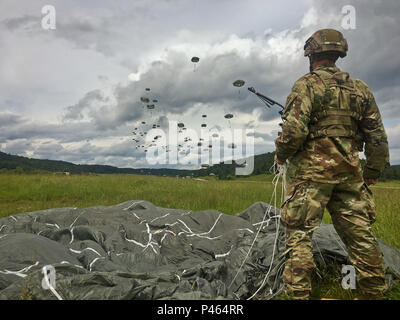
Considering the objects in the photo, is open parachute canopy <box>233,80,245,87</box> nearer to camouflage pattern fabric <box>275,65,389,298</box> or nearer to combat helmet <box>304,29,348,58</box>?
combat helmet <box>304,29,348,58</box>

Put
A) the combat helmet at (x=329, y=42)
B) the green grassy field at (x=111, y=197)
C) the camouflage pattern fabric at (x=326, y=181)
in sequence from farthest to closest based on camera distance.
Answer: the green grassy field at (x=111, y=197)
the combat helmet at (x=329, y=42)
the camouflage pattern fabric at (x=326, y=181)

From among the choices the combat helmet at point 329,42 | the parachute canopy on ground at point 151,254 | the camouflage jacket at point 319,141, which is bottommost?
the parachute canopy on ground at point 151,254

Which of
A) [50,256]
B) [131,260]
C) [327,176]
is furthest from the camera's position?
[131,260]

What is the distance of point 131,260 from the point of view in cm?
455

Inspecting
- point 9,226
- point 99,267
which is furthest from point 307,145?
point 9,226

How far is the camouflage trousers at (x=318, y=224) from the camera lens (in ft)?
9.84

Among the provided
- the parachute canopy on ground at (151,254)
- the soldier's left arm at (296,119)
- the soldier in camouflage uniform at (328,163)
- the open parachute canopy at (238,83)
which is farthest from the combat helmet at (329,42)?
the open parachute canopy at (238,83)

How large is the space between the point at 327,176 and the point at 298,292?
134 centimetres

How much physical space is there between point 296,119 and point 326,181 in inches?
31.2

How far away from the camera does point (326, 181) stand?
3.06 m

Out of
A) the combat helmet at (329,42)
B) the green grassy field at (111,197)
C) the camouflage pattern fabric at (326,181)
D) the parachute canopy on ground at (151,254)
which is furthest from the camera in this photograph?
the green grassy field at (111,197)

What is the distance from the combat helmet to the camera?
3.21 m

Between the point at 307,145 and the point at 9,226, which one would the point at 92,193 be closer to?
the point at 9,226

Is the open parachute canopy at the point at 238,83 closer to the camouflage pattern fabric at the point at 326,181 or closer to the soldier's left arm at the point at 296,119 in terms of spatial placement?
the camouflage pattern fabric at the point at 326,181
